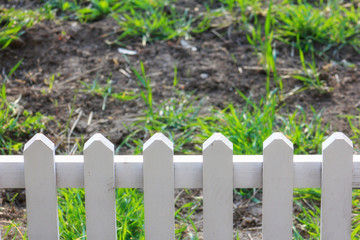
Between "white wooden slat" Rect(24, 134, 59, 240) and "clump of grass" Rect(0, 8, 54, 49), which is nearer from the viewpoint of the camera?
"white wooden slat" Rect(24, 134, 59, 240)

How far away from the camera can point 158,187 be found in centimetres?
223

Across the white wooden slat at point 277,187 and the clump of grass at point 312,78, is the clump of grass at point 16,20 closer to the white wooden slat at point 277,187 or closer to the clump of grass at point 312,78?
the clump of grass at point 312,78

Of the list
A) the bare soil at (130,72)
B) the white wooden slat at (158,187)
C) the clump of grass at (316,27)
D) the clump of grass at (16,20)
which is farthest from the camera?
the clump of grass at (316,27)

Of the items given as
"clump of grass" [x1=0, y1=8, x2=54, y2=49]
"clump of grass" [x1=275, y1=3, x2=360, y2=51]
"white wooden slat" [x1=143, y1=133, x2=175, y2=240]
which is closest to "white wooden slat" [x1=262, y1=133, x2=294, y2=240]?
"white wooden slat" [x1=143, y1=133, x2=175, y2=240]

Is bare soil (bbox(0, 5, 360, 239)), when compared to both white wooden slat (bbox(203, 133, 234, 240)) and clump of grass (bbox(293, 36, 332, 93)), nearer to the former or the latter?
clump of grass (bbox(293, 36, 332, 93))

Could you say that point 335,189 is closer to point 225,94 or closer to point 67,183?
point 67,183

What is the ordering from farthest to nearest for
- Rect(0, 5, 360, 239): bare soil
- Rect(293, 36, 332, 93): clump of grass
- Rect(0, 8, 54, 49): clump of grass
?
Rect(0, 8, 54, 49): clump of grass → Rect(293, 36, 332, 93): clump of grass → Rect(0, 5, 360, 239): bare soil

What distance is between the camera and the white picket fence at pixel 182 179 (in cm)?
219

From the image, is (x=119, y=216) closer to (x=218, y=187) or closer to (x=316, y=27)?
(x=218, y=187)

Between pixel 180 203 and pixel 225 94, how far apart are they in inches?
40.4

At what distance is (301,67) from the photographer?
4113 millimetres

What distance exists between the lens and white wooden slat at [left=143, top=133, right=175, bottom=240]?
2180 mm

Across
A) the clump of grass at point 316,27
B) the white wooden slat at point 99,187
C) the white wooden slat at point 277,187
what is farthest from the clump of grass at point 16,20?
the white wooden slat at point 277,187

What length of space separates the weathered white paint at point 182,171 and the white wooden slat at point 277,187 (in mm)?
33
